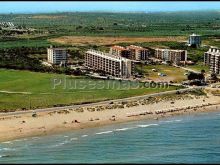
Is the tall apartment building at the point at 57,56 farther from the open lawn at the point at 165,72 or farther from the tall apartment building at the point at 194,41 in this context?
the tall apartment building at the point at 194,41

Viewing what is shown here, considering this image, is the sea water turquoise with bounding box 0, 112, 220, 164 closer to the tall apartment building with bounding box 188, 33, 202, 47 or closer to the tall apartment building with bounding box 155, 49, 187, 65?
the tall apartment building with bounding box 155, 49, 187, 65

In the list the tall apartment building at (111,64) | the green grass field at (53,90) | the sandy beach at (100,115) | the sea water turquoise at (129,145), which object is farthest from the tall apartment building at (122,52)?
the sea water turquoise at (129,145)

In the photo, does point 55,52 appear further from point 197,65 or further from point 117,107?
point 117,107

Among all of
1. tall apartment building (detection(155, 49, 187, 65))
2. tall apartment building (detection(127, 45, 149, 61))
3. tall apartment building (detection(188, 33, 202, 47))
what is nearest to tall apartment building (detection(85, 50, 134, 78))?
tall apartment building (detection(127, 45, 149, 61))

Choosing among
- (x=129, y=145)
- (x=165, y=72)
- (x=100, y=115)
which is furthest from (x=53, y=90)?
(x=165, y=72)

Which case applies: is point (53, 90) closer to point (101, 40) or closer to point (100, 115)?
point (100, 115)

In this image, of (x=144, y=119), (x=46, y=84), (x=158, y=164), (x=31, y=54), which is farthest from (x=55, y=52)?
(x=158, y=164)
